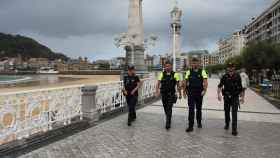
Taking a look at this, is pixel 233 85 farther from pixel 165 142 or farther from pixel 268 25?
pixel 268 25

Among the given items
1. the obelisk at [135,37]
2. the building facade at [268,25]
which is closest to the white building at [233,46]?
the building facade at [268,25]

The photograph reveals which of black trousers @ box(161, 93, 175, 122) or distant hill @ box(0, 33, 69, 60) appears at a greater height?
distant hill @ box(0, 33, 69, 60)

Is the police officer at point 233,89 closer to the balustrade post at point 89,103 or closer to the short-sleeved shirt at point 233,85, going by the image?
the short-sleeved shirt at point 233,85

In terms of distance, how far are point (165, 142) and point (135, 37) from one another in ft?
31.9

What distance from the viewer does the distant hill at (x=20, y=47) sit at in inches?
4715

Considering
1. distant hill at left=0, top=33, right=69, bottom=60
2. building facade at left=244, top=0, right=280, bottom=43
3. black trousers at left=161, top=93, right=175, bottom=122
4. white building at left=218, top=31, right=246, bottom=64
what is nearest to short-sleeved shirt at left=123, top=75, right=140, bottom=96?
black trousers at left=161, top=93, right=175, bottom=122

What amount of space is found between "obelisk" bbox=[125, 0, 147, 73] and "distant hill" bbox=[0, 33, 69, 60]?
116035 mm

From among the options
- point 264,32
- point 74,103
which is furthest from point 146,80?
point 264,32

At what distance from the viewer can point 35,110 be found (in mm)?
6180

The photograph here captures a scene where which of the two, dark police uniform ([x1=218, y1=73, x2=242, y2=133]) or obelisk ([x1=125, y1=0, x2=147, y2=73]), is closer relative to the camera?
dark police uniform ([x1=218, y1=73, x2=242, y2=133])

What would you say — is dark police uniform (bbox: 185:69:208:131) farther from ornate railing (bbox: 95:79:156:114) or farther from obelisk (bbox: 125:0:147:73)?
obelisk (bbox: 125:0:147:73)

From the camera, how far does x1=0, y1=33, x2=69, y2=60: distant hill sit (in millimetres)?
119769

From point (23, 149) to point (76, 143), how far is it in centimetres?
104

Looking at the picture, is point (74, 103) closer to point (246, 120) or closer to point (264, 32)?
point (246, 120)
